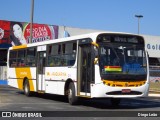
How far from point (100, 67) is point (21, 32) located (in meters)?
32.3

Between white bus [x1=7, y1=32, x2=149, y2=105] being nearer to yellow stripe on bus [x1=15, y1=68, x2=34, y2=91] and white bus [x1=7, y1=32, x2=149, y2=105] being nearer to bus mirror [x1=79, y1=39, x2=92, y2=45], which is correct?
bus mirror [x1=79, y1=39, x2=92, y2=45]

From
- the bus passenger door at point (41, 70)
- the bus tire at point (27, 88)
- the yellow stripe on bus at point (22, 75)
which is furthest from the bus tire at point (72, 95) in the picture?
the bus tire at point (27, 88)

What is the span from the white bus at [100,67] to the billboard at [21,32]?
26469 mm

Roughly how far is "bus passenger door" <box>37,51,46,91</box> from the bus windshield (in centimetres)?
574

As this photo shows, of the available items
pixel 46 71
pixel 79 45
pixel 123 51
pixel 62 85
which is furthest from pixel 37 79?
pixel 123 51

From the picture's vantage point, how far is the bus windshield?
18062 mm

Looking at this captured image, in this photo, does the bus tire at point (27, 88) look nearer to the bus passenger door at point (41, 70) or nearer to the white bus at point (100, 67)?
the bus passenger door at point (41, 70)

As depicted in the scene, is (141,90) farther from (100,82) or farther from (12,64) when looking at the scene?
(12,64)

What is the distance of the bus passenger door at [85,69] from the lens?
18.5 meters

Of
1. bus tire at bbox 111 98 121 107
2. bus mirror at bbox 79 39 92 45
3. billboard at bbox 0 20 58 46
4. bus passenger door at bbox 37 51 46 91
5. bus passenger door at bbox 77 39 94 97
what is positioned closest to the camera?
bus passenger door at bbox 77 39 94 97

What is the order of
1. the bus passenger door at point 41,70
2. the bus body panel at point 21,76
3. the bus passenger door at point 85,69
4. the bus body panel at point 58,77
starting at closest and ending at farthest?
the bus passenger door at point 85,69, the bus body panel at point 58,77, the bus passenger door at point 41,70, the bus body panel at point 21,76

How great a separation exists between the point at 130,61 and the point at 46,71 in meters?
5.67

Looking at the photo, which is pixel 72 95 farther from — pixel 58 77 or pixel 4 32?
pixel 4 32

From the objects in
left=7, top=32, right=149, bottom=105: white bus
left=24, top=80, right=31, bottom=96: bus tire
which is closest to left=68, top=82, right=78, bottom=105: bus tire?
left=7, top=32, right=149, bottom=105: white bus
